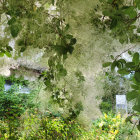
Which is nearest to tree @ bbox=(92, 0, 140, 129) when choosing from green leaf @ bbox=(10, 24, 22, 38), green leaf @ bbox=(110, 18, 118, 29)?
green leaf @ bbox=(110, 18, 118, 29)

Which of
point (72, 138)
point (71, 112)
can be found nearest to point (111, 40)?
point (71, 112)

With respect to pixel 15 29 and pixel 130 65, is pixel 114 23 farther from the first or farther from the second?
pixel 15 29

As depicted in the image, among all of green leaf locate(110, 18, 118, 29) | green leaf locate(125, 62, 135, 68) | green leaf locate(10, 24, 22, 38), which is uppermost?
green leaf locate(110, 18, 118, 29)

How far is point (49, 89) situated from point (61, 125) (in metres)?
1.79

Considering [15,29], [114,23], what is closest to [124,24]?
[114,23]

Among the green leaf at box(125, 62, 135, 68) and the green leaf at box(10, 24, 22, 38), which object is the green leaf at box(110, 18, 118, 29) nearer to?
the green leaf at box(125, 62, 135, 68)

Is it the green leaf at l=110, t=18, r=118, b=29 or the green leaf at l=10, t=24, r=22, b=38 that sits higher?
the green leaf at l=110, t=18, r=118, b=29

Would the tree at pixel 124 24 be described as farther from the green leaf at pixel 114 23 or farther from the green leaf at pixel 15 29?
the green leaf at pixel 15 29

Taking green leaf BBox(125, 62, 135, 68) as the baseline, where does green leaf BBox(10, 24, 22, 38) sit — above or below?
above

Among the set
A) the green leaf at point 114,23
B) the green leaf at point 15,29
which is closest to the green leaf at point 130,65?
the green leaf at point 114,23

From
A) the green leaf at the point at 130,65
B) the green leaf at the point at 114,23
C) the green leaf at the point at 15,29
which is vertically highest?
the green leaf at the point at 114,23

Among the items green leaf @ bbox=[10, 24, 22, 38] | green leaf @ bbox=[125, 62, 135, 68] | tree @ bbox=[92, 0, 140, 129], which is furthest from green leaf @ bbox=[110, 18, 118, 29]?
green leaf @ bbox=[10, 24, 22, 38]

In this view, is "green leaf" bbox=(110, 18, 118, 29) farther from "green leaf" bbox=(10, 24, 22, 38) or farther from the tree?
"green leaf" bbox=(10, 24, 22, 38)

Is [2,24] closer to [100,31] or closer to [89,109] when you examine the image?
[100,31]
